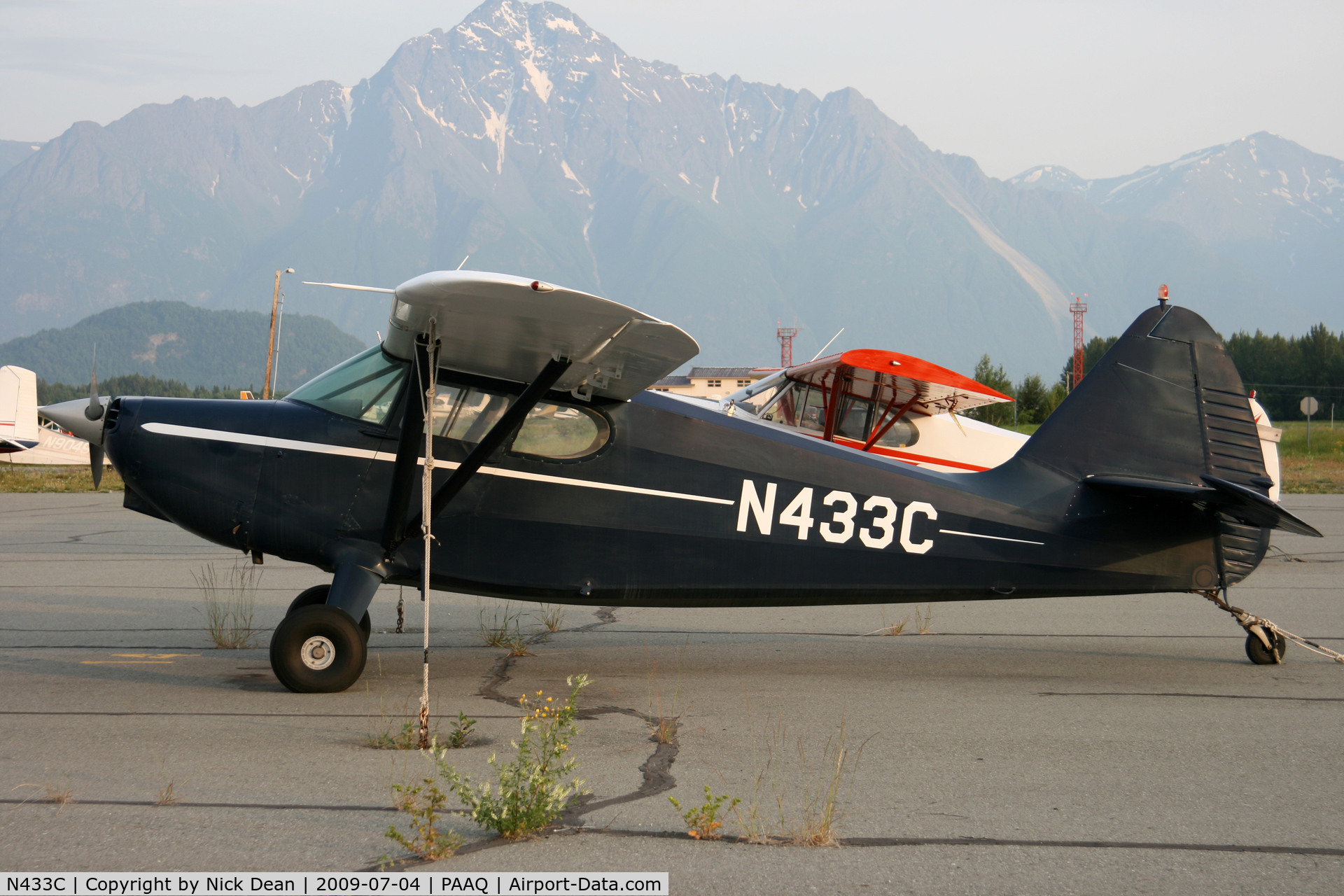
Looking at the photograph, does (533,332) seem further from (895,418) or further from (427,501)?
(895,418)

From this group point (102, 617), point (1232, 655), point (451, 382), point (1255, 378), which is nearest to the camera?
point (451, 382)

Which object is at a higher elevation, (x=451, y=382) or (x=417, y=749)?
(x=451, y=382)

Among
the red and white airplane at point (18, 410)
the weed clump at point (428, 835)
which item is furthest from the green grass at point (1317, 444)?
the red and white airplane at point (18, 410)

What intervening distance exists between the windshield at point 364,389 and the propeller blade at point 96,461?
56.6 inches

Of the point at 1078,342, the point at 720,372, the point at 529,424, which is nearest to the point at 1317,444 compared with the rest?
the point at 529,424

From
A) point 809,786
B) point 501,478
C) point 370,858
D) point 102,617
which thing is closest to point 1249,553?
point 809,786

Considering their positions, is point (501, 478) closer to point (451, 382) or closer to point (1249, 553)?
point (451, 382)

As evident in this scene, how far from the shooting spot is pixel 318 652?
5.89 meters

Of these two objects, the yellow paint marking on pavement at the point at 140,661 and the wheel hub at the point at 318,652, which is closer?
the wheel hub at the point at 318,652

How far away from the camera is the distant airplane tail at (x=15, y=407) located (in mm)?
29312

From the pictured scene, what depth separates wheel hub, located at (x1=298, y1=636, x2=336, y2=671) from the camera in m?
5.86

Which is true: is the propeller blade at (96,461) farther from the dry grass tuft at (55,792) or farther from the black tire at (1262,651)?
the black tire at (1262,651)

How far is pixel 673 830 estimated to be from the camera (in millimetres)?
3770

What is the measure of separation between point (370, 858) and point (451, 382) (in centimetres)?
341
